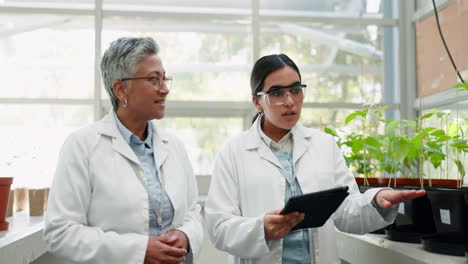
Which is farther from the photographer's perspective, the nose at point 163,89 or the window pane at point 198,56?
the window pane at point 198,56

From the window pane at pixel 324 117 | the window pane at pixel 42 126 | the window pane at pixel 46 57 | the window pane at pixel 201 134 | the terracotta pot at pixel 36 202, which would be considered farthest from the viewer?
the window pane at pixel 324 117

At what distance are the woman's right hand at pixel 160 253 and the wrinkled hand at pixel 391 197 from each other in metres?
0.68

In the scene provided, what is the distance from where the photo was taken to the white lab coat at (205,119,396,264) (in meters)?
1.58

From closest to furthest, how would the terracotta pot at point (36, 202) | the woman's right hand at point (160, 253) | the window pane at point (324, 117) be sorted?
1. the woman's right hand at point (160, 253)
2. the terracotta pot at point (36, 202)
3. the window pane at point (324, 117)

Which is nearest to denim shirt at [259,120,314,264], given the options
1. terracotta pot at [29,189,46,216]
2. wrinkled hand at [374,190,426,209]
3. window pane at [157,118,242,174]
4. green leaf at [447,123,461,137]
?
wrinkled hand at [374,190,426,209]

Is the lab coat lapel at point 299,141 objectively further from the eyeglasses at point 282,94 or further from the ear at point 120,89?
the ear at point 120,89

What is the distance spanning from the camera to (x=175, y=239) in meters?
1.49

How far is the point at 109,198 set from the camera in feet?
4.75

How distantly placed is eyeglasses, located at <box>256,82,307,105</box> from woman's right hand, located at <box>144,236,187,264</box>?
64 cm

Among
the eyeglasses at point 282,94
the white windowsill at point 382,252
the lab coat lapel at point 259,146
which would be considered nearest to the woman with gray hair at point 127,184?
the lab coat lapel at point 259,146

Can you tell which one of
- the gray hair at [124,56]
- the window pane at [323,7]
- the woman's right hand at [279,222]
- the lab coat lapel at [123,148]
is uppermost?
the window pane at [323,7]

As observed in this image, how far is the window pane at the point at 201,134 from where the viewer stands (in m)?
4.19

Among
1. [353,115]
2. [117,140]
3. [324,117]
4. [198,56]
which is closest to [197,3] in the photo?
[198,56]

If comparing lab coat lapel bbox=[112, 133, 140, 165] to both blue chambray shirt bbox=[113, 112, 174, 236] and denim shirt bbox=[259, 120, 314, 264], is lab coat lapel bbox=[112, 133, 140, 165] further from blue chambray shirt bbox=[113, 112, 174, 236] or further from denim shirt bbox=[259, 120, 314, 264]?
denim shirt bbox=[259, 120, 314, 264]
